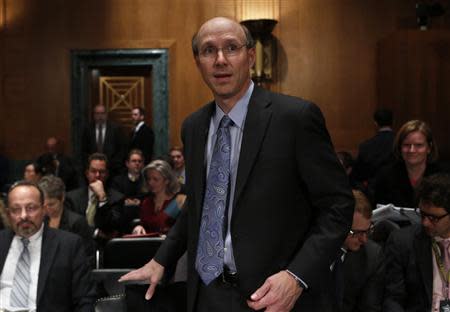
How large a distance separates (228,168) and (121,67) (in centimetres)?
807

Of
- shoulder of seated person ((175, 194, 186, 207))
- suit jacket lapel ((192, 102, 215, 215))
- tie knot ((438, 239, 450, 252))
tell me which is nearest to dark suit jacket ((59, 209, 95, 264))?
shoulder of seated person ((175, 194, 186, 207))

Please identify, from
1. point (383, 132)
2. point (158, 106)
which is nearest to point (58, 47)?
point (158, 106)

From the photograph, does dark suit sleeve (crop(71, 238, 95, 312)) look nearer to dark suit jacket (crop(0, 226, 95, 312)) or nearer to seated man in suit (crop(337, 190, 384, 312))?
dark suit jacket (crop(0, 226, 95, 312))

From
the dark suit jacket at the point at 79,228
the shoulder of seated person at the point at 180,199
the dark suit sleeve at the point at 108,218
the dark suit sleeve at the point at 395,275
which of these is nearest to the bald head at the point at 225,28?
the dark suit sleeve at the point at 395,275

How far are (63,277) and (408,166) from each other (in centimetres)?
225

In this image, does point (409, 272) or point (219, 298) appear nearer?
point (219, 298)

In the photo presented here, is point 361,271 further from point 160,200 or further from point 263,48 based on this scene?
point 263,48

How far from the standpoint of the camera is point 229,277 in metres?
1.90

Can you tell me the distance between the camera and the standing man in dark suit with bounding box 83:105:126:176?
8875mm

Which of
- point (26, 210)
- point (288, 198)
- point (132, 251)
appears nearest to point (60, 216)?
point (132, 251)

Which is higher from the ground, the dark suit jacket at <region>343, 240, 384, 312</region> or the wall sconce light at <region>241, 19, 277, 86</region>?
the wall sconce light at <region>241, 19, 277, 86</region>

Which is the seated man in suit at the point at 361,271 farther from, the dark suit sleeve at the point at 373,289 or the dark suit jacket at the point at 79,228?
the dark suit jacket at the point at 79,228

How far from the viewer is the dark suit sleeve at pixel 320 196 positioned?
1.80 m

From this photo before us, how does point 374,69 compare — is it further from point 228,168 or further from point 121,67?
point 228,168
